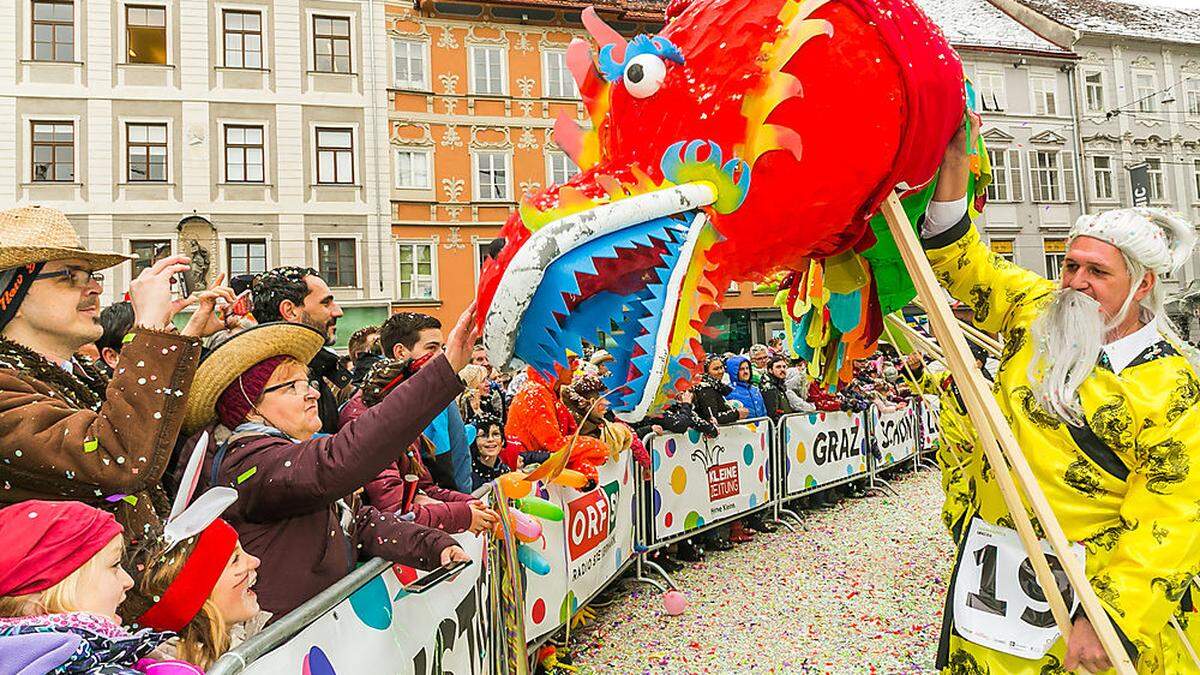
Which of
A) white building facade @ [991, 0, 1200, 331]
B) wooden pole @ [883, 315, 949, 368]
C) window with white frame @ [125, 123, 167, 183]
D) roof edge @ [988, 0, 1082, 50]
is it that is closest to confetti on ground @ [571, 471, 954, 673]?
wooden pole @ [883, 315, 949, 368]

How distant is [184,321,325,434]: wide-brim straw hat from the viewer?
204 centimetres

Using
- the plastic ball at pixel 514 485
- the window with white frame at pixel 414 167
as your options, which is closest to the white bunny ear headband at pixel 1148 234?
the plastic ball at pixel 514 485

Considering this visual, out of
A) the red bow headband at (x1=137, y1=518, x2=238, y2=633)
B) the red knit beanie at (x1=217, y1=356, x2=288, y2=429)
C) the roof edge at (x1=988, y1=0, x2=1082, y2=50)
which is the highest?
the roof edge at (x1=988, y1=0, x2=1082, y2=50)

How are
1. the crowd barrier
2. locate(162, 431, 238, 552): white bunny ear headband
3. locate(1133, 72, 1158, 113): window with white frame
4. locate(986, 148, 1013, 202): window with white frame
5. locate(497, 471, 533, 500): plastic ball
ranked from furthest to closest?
1. locate(1133, 72, 1158, 113): window with white frame
2. locate(986, 148, 1013, 202): window with white frame
3. locate(497, 471, 533, 500): plastic ball
4. the crowd barrier
5. locate(162, 431, 238, 552): white bunny ear headband

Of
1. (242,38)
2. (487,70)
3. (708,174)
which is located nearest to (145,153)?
(242,38)

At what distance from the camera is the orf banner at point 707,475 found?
246 inches

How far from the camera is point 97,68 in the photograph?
18.2m

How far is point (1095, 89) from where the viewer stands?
26.1 metres

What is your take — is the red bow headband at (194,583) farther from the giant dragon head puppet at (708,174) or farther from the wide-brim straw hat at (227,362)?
the giant dragon head puppet at (708,174)

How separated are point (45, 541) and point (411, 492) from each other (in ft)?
5.48

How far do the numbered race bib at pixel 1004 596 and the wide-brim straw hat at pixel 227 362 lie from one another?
1.99 m

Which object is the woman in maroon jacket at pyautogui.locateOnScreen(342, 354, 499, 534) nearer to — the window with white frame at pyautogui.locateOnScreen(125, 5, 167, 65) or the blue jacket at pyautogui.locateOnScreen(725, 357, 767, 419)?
the blue jacket at pyautogui.locateOnScreen(725, 357, 767, 419)

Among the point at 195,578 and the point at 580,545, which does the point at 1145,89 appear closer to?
the point at 580,545

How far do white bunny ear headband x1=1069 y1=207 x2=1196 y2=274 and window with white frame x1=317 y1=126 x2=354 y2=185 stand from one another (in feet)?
62.7
